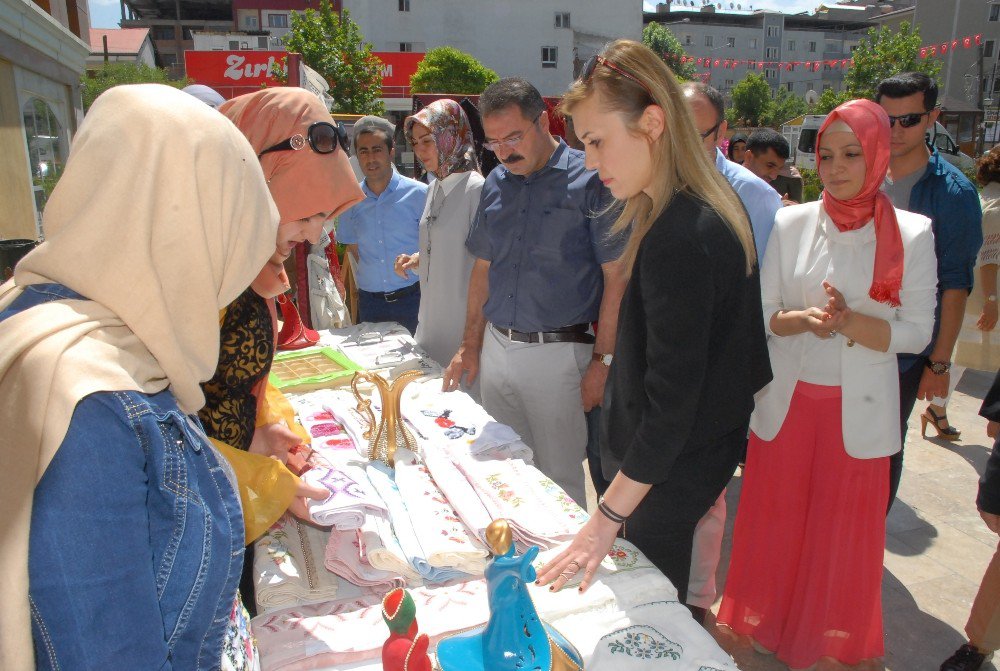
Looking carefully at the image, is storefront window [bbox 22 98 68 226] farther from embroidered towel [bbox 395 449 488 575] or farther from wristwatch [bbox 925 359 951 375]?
wristwatch [bbox 925 359 951 375]

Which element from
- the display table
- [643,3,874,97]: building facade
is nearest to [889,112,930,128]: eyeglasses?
the display table

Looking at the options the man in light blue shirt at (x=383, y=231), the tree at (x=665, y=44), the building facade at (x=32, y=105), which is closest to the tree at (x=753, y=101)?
the tree at (x=665, y=44)

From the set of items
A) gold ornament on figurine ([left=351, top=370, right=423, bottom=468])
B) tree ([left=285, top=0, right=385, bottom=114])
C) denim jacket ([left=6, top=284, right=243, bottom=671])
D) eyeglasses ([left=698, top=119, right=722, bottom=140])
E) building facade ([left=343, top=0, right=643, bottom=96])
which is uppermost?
building facade ([left=343, top=0, right=643, bottom=96])

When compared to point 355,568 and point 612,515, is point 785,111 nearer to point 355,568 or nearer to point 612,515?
point 612,515

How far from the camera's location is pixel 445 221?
10.3 feet

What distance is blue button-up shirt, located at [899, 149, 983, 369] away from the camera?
2.54m

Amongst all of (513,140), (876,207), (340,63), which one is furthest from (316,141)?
(340,63)

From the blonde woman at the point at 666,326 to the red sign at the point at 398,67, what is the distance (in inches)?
1092

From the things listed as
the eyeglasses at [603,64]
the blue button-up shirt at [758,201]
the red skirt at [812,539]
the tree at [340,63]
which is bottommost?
the red skirt at [812,539]

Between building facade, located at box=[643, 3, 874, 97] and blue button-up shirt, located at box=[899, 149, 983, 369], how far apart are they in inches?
2195

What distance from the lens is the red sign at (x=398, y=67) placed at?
2706cm

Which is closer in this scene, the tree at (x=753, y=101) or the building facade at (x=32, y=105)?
the building facade at (x=32, y=105)

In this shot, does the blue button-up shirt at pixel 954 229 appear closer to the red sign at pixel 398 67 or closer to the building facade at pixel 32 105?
the building facade at pixel 32 105

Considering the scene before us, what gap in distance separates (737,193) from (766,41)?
2533 inches
